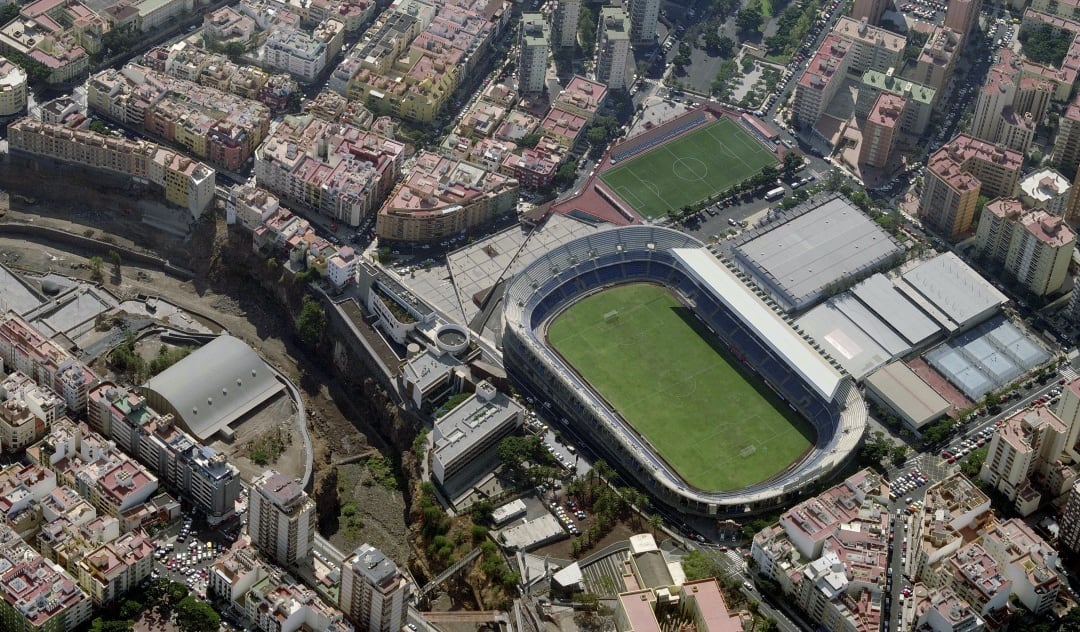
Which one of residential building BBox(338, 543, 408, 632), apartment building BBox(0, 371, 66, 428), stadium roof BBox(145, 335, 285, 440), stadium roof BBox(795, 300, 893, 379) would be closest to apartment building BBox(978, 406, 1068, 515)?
stadium roof BBox(795, 300, 893, 379)

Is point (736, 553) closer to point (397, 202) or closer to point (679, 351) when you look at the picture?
point (679, 351)

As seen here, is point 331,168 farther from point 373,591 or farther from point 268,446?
point 373,591

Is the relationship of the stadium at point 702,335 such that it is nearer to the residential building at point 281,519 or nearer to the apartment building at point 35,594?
the residential building at point 281,519

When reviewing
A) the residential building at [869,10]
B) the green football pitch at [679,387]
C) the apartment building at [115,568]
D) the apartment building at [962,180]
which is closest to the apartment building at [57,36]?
the green football pitch at [679,387]

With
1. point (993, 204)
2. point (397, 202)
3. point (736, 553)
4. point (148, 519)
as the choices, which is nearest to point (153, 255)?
point (397, 202)

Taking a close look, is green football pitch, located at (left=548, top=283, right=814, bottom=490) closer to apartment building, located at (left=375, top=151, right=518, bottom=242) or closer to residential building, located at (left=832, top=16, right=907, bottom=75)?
apartment building, located at (left=375, top=151, right=518, bottom=242)

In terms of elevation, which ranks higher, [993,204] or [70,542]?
[993,204]

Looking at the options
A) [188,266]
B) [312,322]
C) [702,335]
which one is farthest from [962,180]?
[188,266]
